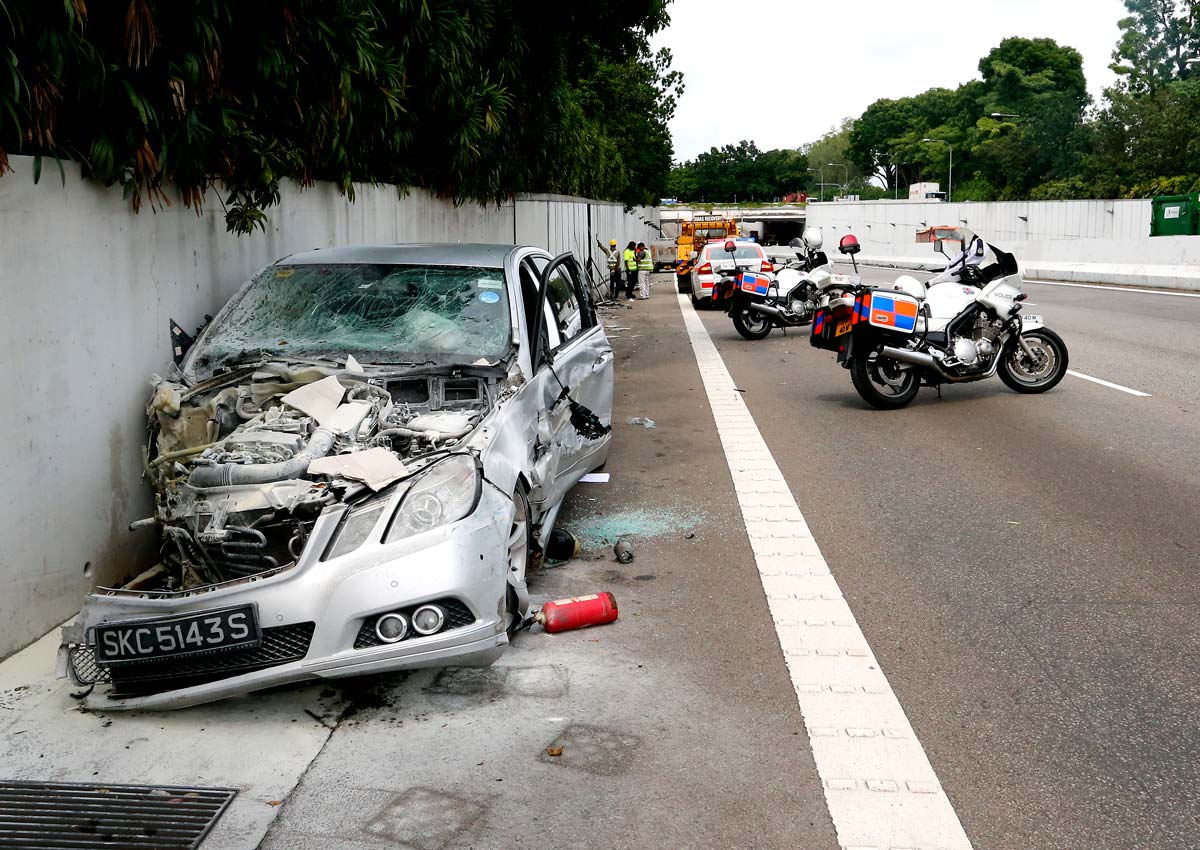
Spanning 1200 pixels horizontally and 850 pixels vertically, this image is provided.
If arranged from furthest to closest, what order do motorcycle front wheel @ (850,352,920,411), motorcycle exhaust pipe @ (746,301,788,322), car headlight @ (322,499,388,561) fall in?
motorcycle exhaust pipe @ (746,301,788,322), motorcycle front wheel @ (850,352,920,411), car headlight @ (322,499,388,561)

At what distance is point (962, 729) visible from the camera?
13.3ft

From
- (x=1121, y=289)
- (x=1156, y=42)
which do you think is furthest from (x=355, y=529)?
(x=1156, y=42)

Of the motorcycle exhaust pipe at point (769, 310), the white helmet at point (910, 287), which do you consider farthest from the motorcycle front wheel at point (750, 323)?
the white helmet at point (910, 287)

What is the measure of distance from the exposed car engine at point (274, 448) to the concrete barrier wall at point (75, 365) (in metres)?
0.30

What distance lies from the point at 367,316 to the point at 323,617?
102 inches

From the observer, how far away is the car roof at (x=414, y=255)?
6.75 metres

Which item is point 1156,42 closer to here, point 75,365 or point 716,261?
point 716,261

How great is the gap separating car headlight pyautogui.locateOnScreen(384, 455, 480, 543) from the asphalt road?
1780 millimetres

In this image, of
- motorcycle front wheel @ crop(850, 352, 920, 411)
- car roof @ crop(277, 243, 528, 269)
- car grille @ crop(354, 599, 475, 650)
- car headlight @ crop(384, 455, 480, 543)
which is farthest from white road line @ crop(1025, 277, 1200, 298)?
car grille @ crop(354, 599, 475, 650)

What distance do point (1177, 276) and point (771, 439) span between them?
73.7ft

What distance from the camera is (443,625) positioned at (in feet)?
13.7

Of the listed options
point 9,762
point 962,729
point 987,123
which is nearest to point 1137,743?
point 962,729

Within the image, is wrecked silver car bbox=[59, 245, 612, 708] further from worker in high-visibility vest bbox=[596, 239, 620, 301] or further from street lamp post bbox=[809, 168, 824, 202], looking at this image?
street lamp post bbox=[809, 168, 824, 202]

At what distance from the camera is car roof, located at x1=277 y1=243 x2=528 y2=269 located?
6750 mm
